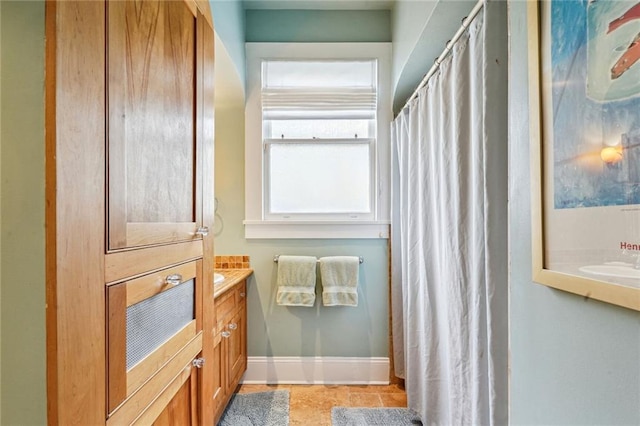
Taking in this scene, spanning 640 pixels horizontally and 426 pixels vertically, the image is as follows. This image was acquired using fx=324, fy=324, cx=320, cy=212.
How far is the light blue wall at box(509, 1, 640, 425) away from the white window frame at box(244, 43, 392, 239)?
1575 mm

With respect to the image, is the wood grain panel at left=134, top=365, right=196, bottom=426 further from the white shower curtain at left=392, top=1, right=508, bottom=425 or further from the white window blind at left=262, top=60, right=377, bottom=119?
the white window blind at left=262, top=60, right=377, bottom=119

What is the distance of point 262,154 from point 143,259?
1.70m

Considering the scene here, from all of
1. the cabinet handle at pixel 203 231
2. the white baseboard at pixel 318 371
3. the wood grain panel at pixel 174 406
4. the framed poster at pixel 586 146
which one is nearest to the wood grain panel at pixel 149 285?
the cabinet handle at pixel 203 231

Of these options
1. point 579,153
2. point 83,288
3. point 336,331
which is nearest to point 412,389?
point 336,331

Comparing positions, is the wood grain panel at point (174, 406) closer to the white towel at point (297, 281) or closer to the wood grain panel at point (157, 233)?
the wood grain panel at point (157, 233)

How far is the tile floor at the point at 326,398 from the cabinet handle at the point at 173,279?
1.42m

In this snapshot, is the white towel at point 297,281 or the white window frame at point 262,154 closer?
the white towel at point 297,281

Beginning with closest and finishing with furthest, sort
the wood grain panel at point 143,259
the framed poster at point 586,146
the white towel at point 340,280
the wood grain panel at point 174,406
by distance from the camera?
the framed poster at point 586,146 < the wood grain panel at point 143,259 < the wood grain panel at point 174,406 < the white towel at point 340,280

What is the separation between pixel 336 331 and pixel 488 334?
1.52 metres

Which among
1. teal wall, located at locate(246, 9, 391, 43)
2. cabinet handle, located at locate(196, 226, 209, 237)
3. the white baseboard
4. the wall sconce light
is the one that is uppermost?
teal wall, located at locate(246, 9, 391, 43)

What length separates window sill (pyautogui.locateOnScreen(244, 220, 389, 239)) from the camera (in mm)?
2342

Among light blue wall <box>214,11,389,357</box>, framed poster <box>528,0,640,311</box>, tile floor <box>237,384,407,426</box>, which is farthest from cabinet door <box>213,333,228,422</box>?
framed poster <box>528,0,640,311</box>

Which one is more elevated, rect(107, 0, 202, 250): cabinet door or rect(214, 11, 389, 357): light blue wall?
rect(107, 0, 202, 250): cabinet door

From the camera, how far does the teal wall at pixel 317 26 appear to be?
7.68ft
